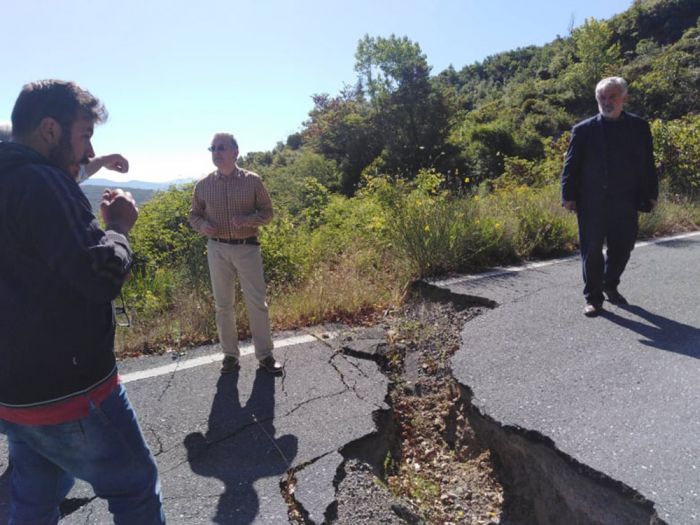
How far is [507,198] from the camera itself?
7.61 metres

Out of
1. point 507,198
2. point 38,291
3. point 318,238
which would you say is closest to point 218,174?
point 38,291

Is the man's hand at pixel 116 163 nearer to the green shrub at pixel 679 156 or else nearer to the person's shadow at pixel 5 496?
the person's shadow at pixel 5 496

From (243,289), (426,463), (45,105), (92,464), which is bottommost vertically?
(426,463)

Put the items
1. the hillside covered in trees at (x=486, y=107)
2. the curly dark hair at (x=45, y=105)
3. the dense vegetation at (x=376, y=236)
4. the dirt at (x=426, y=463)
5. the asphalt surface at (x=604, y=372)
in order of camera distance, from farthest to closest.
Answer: the hillside covered in trees at (x=486, y=107), the dense vegetation at (x=376, y=236), the dirt at (x=426, y=463), the asphalt surface at (x=604, y=372), the curly dark hair at (x=45, y=105)

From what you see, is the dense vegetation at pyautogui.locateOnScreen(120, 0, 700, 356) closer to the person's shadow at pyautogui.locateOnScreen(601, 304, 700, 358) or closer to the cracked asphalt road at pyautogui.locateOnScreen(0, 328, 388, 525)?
the cracked asphalt road at pyautogui.locateOnScreen(0, 328, 388, 525)

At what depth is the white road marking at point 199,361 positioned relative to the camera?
3736mm

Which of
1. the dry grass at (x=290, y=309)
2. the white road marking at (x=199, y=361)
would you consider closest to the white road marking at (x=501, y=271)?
the dry grass at (x=290, y=309)

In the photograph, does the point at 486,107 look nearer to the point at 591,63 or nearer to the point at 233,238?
the point at 591,63

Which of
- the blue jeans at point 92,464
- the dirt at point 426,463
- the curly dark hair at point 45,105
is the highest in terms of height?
the curly dark hair at point 45,105

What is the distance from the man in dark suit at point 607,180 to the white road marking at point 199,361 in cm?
245

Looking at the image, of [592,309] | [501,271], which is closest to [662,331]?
[592,309]

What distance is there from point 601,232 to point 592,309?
69 centimetres

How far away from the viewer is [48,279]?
1439 mm

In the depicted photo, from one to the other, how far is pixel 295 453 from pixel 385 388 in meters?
0.93
